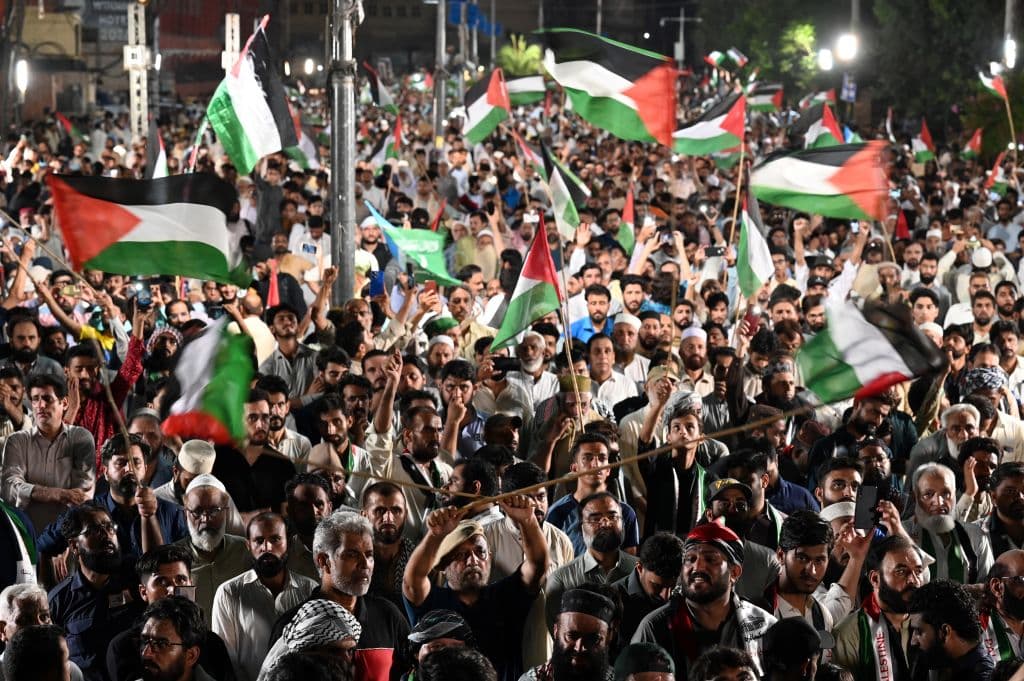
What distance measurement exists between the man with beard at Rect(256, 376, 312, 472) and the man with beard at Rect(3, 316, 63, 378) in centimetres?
179

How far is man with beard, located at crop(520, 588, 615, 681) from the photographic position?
529 centimetres

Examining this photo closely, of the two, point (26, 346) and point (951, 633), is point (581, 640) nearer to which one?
point (951, 633)

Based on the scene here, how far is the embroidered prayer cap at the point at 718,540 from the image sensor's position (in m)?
5.79

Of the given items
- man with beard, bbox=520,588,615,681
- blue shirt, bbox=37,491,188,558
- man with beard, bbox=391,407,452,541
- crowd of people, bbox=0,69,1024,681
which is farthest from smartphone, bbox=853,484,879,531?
blue shirt, bbox=37,491,188,558

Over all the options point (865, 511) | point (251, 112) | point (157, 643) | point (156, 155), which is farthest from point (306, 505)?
point (156, 155)

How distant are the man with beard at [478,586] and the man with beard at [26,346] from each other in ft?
13.6

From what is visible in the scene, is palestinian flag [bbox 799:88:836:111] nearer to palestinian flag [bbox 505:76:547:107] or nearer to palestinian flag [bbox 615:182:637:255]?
palestinian flag [bbox 505:76:547:107]

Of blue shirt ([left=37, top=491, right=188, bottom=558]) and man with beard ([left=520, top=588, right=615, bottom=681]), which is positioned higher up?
man with beard ([left=520, top=588, right=615, bottom=681])

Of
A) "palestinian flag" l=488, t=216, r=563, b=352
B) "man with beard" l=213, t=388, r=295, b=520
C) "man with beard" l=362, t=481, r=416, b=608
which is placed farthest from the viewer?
"palestinian flag" l=488, t=216, r=563, b=352

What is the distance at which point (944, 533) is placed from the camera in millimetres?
7027

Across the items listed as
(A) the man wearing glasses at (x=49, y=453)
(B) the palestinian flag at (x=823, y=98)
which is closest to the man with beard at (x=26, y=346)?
(A) the man wearing glasses at (x=49, y=453)

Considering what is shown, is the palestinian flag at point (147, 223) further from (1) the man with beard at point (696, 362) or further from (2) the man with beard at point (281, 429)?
(1) the man with beard at point (696, 362)

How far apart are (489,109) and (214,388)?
33.2 ft

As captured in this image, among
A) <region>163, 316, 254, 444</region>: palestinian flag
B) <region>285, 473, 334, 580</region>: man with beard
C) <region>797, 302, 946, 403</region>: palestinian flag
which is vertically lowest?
<region>285, 473, 334, 580</region>: man with beard
